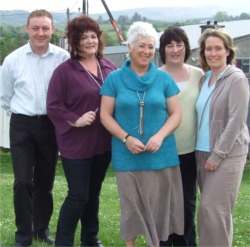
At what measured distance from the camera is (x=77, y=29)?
17.0ft

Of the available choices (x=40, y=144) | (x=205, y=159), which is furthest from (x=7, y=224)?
(x=205, y=159)

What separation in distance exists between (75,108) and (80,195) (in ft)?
2.44

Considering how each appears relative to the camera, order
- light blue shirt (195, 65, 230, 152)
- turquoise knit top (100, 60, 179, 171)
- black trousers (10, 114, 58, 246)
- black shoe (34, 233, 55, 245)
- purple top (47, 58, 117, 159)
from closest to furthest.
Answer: turquoise knit top (100, 60, 179, 171)
light blue shirt (195, 65, 230, 152)
purple top (47, 58, 117, 159)
black trousers (10, 114, 58, 246)
black shoe (34, 233, 55, 245)

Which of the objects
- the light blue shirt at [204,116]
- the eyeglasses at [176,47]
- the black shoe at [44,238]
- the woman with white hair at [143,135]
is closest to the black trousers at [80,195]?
the woman with white hair at [143,135]

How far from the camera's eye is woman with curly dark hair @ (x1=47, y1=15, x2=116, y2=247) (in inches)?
199

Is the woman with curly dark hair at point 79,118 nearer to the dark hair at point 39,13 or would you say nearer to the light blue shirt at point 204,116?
the dark hair at point 39,13

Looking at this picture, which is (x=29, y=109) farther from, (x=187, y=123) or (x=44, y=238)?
(x=187, y=123)

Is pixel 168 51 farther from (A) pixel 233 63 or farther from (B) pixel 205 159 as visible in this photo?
(B) pixel 205 159

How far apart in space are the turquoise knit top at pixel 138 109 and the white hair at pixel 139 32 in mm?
225

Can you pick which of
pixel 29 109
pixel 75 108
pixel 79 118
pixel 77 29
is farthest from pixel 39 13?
pixel 79 118

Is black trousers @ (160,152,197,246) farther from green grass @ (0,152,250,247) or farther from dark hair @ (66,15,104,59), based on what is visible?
dark hair @ (66,15,104,59)

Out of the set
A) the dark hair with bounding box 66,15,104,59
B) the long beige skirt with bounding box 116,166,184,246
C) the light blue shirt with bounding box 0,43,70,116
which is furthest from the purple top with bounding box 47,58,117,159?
the long beige skirt with bounding box 116,166,184,246

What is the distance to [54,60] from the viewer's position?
554 cm

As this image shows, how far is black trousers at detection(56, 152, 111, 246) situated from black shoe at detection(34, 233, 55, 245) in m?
0.43
